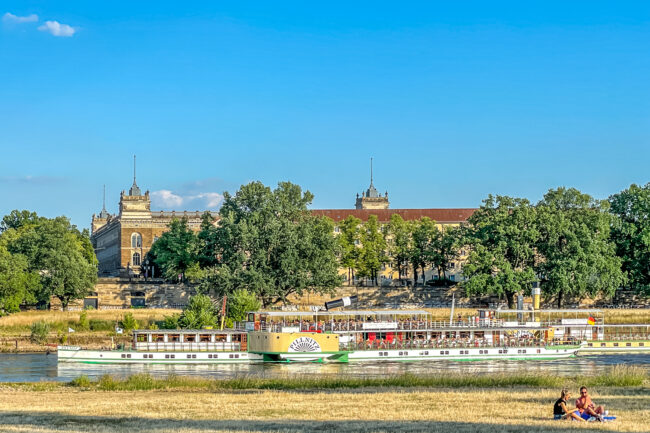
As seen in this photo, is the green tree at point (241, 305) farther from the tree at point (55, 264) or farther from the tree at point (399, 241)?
the tree at point (399, 241)

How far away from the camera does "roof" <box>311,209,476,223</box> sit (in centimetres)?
16162

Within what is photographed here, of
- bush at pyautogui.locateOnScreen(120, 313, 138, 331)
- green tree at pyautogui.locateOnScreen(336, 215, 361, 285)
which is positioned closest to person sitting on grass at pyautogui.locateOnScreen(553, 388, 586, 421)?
bush at pyautogui.locateOnScreen(120, 313, 138, 331)

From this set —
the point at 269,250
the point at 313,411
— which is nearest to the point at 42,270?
the point at 269,250

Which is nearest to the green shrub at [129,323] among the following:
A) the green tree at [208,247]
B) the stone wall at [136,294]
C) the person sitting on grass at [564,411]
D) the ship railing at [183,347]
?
the green tree at [208,247]

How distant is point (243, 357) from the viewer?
70.1 m

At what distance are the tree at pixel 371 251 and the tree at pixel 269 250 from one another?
16460mm

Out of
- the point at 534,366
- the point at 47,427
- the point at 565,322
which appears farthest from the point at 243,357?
the point at 47,427

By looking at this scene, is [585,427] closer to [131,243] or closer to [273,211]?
[273,211]

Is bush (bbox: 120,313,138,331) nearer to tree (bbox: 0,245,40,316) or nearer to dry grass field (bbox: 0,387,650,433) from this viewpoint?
tree (bbox: 0,245,40,316)

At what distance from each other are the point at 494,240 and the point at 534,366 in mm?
42524

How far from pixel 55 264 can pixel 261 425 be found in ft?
264

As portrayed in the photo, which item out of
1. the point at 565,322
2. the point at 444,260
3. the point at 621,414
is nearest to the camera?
the point at 621,414

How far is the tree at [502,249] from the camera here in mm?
100750

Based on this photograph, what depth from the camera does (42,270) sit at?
10900 centimetres
